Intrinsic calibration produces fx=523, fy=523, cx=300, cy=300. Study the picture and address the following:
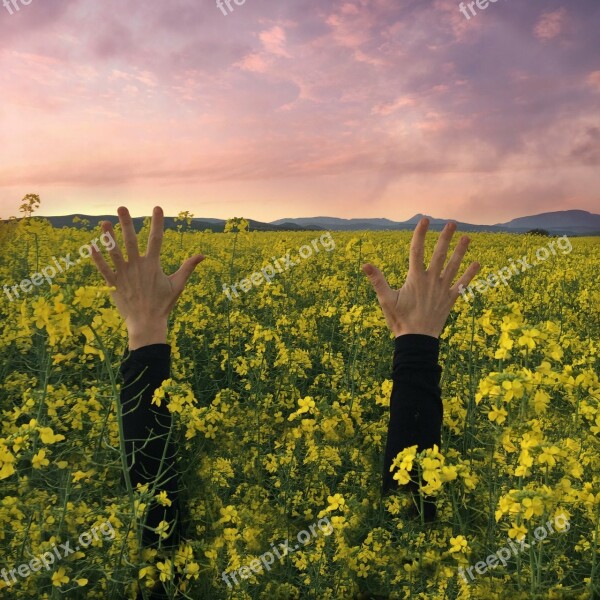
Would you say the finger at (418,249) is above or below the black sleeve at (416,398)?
above

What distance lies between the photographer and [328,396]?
518 cm

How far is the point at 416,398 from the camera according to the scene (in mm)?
2430

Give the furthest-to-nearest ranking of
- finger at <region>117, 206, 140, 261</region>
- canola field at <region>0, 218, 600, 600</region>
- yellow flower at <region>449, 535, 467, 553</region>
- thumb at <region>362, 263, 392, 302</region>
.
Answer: finger at <region>117, 206, 140, 261</region>
thumb at <region>362, 263, 392, 302</region>
yellow flower at <region>449, 535, 467, 553</region>
canola field at <region>0, 218, 600, 600</region>

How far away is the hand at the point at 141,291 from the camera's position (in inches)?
99.9

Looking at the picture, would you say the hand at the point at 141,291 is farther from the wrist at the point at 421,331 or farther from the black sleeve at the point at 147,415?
the wrist at the point at 421,331

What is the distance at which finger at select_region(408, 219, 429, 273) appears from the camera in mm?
2627

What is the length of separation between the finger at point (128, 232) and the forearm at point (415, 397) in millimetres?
1378

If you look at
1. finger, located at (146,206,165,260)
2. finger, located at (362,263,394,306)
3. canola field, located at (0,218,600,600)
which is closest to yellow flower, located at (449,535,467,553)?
canola field, located at (0,218,600,600)

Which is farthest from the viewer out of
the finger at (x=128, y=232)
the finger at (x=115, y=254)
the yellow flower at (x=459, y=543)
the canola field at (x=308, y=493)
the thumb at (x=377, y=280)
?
the finger at (x=128, y=232)

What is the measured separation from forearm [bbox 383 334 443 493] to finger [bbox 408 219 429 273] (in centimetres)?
36

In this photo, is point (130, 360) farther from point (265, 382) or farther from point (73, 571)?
point (265, 382)

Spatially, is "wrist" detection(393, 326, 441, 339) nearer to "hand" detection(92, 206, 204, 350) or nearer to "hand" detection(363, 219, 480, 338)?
"hand" detection(363, 219, 480, 338)

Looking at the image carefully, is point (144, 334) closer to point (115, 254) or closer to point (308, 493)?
point (115, 254)

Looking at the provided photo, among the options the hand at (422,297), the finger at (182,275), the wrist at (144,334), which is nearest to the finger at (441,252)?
the hand at (422,297)
